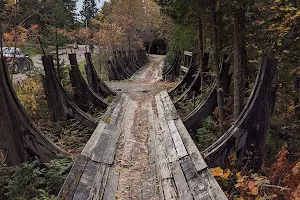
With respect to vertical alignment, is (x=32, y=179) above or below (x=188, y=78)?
below

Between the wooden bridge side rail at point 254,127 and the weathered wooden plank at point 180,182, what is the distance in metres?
0.45

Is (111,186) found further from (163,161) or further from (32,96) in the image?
(32,96)

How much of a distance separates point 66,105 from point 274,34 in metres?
4.36

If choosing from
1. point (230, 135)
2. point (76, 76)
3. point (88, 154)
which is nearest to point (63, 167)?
point (88, 154)

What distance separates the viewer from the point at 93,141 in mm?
4641

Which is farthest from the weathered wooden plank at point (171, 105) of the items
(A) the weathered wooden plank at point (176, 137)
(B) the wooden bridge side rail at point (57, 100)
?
(B) the wooden bridge side rail at point (57, 100)

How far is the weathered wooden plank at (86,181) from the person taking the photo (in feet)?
10.0

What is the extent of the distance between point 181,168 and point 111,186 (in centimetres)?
91

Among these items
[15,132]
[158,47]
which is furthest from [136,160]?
[158,47]

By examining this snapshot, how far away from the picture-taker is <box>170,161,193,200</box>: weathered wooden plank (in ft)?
10.1

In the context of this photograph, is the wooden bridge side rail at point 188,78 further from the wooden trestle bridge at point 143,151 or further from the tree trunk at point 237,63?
the tree trunk at point 237,63

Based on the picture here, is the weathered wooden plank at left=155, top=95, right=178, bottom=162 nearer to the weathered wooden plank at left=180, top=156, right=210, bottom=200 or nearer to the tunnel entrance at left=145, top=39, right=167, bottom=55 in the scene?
the weathered wooden plank at left=180, top=156, right=210, bottom=200

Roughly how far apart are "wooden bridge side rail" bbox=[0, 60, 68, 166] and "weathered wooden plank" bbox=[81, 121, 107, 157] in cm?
56

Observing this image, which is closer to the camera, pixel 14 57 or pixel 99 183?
pixel 99 183
